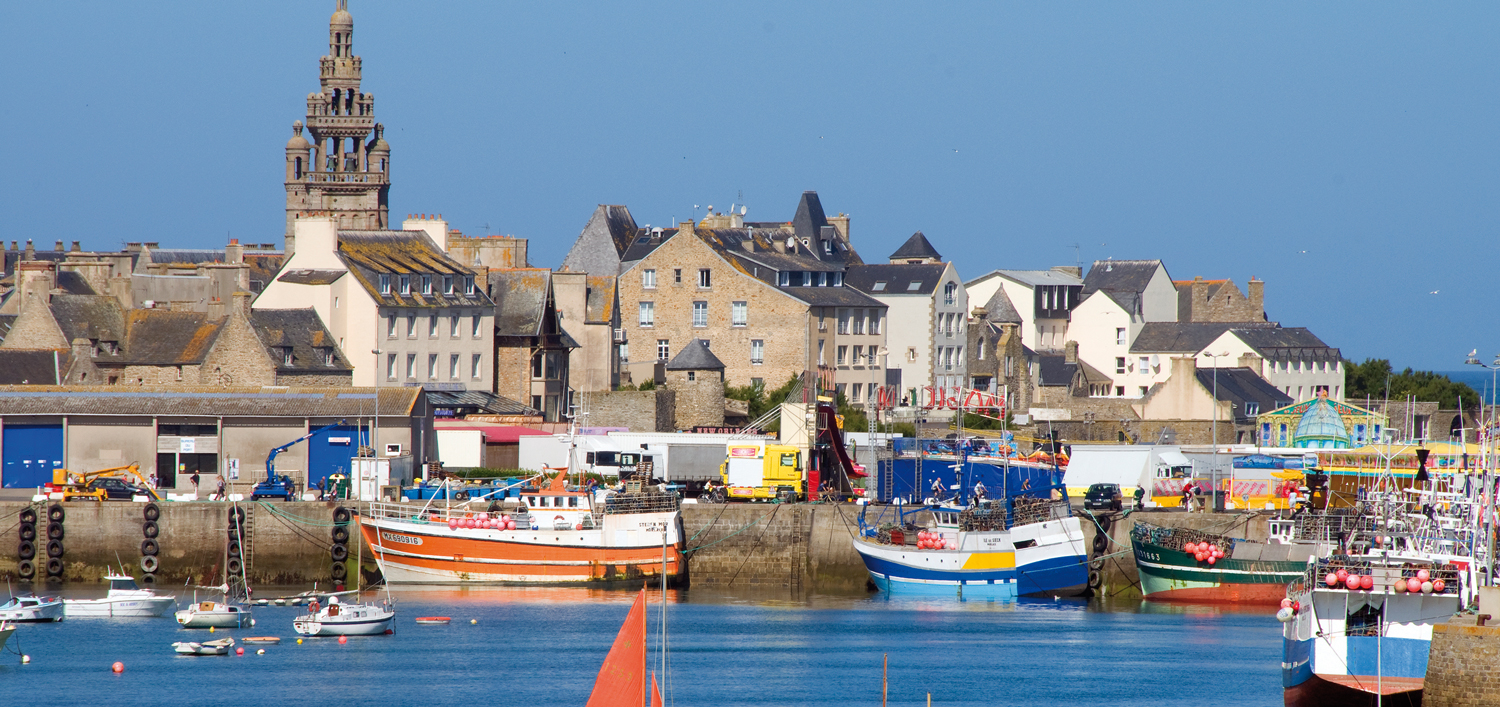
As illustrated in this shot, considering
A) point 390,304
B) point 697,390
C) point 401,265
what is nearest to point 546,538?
point 390,304

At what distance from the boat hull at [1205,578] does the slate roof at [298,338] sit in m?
30.4

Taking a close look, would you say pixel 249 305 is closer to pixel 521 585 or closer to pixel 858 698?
pixel 521 585

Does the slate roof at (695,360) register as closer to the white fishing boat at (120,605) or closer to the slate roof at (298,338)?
the slate roof at (298,338)

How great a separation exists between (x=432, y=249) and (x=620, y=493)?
27893 millimetres

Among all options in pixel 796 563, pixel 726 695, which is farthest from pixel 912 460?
pixel 726 695

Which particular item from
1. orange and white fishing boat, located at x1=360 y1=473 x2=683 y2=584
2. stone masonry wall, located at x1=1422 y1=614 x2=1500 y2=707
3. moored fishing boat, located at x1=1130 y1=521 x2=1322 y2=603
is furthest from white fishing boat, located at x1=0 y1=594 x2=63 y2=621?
stone masonry wall, located at x1=1422 y1=614 x2=1500 y2=707

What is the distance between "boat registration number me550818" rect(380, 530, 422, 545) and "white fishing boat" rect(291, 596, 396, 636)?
6.48 m

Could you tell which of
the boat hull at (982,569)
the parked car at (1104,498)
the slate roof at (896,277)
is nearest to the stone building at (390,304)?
the slate roof at (896,277)

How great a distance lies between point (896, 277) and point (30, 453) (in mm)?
46519

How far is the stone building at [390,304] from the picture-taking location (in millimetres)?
73938

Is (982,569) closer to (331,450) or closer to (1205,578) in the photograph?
(1205,578)

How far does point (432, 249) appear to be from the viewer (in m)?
80.0

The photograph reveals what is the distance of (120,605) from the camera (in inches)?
1916

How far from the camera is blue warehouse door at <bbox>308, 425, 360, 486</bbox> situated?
60.5 meters
